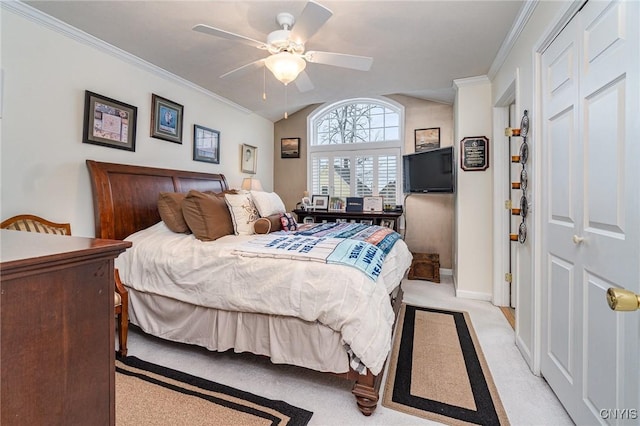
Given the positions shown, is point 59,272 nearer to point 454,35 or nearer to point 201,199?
point 201,199

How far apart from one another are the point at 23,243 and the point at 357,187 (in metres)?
4.35

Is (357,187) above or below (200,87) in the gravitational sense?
below

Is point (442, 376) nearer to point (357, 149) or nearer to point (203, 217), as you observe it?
point (203, 217)

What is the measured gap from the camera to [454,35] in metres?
2.44

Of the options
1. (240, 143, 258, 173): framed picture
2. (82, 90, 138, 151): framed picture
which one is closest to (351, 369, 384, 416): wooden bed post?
(82, 90, 138, 151): framed picture

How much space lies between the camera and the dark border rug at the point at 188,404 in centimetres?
151

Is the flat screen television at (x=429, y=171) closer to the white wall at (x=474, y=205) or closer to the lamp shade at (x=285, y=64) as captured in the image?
the white wall at (x=474, y=205)

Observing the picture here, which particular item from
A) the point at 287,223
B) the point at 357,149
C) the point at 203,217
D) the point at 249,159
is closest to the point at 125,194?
the point at 203,217

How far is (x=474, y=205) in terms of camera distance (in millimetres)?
3367

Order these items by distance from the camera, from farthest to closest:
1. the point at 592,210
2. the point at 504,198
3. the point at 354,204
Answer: the point at 354,204 < the point at 504,198 < the point at 592,210

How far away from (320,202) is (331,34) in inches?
111

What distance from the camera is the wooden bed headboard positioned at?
2.46 m

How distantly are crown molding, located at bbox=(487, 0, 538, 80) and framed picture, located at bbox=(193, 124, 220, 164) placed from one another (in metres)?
3.22

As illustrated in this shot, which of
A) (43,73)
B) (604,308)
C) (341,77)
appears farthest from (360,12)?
(43,73)
